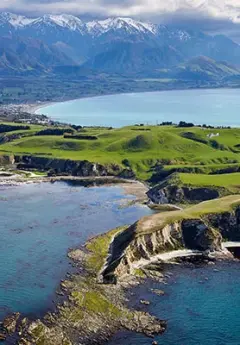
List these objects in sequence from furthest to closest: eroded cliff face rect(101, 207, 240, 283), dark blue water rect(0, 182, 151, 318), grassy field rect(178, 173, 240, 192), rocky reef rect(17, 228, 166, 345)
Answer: grassy field rect(178, 173, 240, 192) → eroded cliff face rect(101, 207, 240, 283) → dark blue water rect(0, 182, 151, 318) → rocky reef rect(17, 228, 166, 345)

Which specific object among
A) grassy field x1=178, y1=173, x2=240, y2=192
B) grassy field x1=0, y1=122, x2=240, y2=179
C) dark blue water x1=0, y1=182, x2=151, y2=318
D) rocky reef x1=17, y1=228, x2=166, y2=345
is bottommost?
rocky reef x1=17, y1=228, x2=166, y2=345

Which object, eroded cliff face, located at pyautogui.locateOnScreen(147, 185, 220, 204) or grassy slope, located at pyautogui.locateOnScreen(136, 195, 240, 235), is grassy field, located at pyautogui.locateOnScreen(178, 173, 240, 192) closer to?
eroded cliff face, located at pyautogui.locateOnScreen(147, 185, 220, 204)

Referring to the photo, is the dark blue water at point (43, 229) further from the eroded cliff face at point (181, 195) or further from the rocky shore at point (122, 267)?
the eroded cliff face at point (181, 195)

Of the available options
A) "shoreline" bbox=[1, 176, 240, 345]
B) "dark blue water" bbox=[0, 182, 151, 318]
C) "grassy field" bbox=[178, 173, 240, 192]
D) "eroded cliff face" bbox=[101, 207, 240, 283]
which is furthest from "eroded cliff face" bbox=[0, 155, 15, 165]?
"eroded cliff face" bbox=[101, 207, 240, 283]

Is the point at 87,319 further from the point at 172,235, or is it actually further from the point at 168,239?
the point at 172,235

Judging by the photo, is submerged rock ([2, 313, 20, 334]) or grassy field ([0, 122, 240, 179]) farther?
grassy field ([0, 122, 240, 179])

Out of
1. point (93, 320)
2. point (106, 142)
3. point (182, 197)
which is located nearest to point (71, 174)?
point (106, 142)

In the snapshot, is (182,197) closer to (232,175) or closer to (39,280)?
(232,175)
